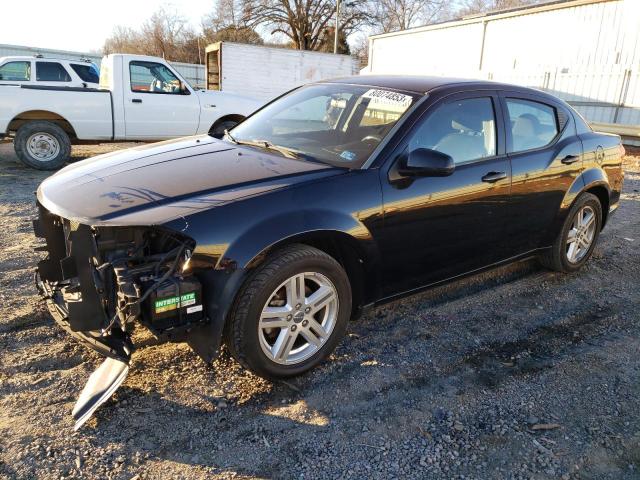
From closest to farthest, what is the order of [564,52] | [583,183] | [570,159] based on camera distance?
[570,159] < [583,183] < [564,52]

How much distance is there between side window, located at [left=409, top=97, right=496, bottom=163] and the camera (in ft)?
11.3

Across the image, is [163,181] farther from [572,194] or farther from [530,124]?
[572,194]

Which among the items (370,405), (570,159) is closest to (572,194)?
(570,159)

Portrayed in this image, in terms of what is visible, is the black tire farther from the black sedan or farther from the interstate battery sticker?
the interstate battery sticker

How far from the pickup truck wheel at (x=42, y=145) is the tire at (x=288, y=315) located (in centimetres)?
802

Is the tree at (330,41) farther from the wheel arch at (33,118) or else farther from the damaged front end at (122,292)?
the damaged front end at (122,292)

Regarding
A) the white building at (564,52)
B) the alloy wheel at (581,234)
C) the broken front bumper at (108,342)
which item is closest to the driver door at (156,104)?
the alloy wheel at (581,234)

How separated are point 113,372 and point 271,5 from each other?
43387mm

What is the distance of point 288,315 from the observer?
2.88m

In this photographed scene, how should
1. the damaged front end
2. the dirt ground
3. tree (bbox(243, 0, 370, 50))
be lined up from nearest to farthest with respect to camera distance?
the dirt ground
the damaged front end
tree (bbox(243, 0, 370, 50))

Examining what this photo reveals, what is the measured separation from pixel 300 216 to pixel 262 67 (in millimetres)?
18012

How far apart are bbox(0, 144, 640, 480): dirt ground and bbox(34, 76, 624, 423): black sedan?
0.23 metres

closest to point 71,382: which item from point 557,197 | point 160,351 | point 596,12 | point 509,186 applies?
point 160,351

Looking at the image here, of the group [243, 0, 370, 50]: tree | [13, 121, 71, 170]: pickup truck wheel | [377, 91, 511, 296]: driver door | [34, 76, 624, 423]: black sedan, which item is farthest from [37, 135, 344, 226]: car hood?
[243, 0, 370, 50]: tree
